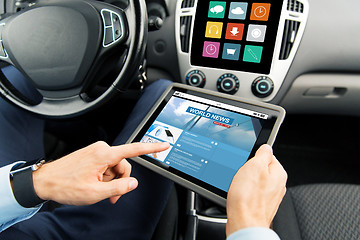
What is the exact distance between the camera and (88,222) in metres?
0.63

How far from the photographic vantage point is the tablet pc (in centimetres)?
59

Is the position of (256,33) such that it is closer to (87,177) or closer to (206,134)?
(206,134)

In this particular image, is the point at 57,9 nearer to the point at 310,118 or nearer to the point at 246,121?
the point at 246,121

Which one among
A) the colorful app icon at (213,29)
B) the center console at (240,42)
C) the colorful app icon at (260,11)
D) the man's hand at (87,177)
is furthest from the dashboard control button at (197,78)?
the man's hand at (87,177)

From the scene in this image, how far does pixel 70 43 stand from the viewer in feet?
2.39

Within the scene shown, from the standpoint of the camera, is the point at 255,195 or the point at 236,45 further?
the point at 236,45

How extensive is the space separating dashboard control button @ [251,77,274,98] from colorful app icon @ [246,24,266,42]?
115 mm

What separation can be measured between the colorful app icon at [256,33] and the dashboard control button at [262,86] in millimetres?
115

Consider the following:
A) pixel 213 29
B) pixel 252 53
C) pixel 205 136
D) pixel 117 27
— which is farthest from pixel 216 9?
pixel 205 136

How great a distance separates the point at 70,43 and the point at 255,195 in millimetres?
601

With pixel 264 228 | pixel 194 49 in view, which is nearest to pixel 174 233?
pixel 264 228

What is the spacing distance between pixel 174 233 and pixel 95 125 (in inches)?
28.0

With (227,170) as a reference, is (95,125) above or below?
below

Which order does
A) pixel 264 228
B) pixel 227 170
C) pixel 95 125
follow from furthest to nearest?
pixel 95 125 → pixel 227 170 → pixel 264 228
